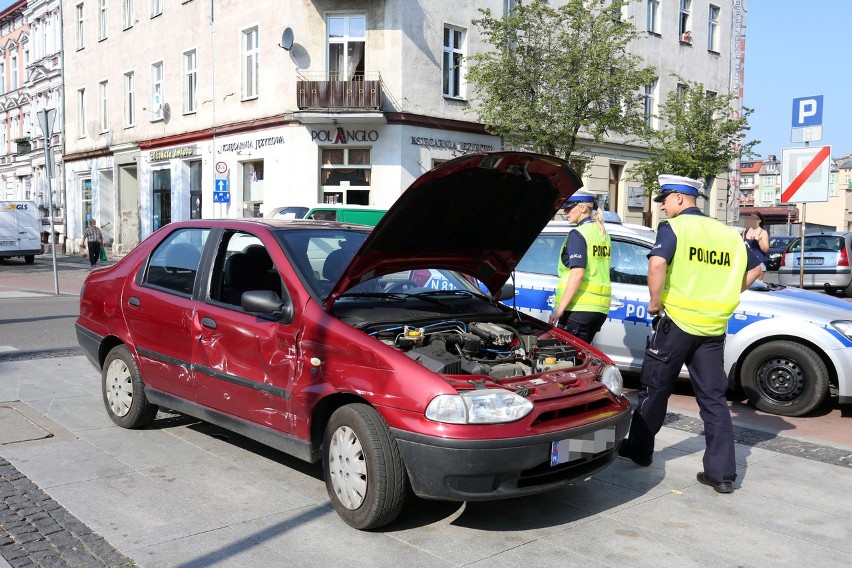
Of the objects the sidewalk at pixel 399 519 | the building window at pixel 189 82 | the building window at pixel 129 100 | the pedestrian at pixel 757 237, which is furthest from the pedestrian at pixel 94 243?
the pedestrian at pixel 757 237

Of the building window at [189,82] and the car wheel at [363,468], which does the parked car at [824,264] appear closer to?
the car wheel at [363,468]

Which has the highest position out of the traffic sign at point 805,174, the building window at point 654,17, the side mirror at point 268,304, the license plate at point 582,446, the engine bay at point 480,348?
the building window at point 654,17

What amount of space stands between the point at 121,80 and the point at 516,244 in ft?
102

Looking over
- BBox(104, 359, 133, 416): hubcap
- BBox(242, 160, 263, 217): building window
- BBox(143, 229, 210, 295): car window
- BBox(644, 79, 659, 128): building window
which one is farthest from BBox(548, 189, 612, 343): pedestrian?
BBox(644, 79, 659, 128): building window

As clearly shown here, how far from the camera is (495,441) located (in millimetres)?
3883

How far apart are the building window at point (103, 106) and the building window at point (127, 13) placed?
3.29 m

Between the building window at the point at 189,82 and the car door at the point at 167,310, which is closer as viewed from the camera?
the car door at the point at 167,310

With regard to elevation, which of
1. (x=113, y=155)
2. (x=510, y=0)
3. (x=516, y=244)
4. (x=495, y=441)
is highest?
(x=510, y=0)

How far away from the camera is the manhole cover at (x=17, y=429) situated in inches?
228

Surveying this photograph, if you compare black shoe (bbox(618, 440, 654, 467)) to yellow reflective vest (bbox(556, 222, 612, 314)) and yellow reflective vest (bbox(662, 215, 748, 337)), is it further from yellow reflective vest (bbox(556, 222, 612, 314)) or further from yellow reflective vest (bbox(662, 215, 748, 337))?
yellow reflective vest (bbox(556, 222, 612, 314))

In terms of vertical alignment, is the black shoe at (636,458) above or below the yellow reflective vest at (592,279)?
below

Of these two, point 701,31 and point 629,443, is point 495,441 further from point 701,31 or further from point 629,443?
point 701,31

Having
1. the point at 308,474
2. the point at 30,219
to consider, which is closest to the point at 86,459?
the point at 308,474

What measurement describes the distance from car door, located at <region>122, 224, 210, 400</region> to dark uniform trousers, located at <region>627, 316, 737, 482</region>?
3.00 meters
